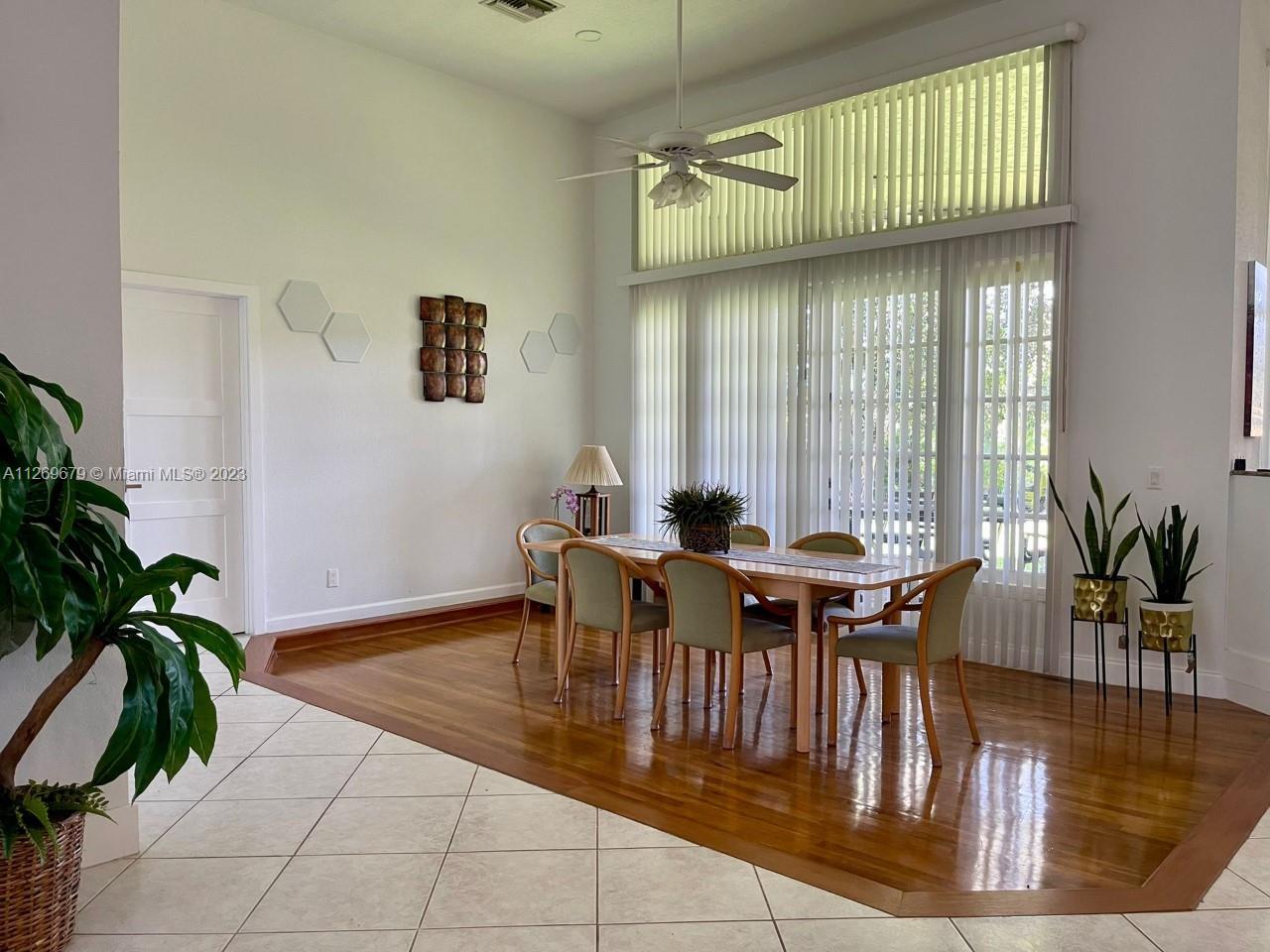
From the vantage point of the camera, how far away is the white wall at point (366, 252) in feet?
17.2

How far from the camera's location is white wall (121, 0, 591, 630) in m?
5.25

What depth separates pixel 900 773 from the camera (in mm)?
3555

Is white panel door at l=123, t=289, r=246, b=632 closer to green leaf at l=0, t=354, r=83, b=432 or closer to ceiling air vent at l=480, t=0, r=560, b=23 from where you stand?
ceiling air vent at l=480, t=0, r=560, b=23

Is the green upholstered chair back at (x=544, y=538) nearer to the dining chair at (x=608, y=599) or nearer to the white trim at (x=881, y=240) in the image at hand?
the dining chair at (x=608, y=599)

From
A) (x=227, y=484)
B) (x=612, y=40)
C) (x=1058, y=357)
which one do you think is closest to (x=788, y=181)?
(x=1058, y=357)

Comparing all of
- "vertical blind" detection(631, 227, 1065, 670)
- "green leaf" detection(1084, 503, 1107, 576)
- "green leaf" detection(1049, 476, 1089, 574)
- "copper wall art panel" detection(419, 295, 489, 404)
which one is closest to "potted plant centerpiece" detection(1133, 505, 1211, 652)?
"green leaf" detection(1084, 503, 1107, 576)

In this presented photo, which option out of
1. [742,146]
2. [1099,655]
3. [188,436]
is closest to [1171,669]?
[1099,655]

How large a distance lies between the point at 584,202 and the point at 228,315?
322cm

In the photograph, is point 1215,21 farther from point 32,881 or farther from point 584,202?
point 32,881

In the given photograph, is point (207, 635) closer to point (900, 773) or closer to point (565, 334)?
point (900, 773)

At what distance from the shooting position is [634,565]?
167 inches

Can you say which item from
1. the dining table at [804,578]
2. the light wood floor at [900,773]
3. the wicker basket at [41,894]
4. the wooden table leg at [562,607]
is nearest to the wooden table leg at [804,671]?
the dining table at [804,578]

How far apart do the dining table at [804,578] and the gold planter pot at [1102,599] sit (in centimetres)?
91

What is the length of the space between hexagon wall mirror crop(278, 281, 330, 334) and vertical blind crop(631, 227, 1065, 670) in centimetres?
262
